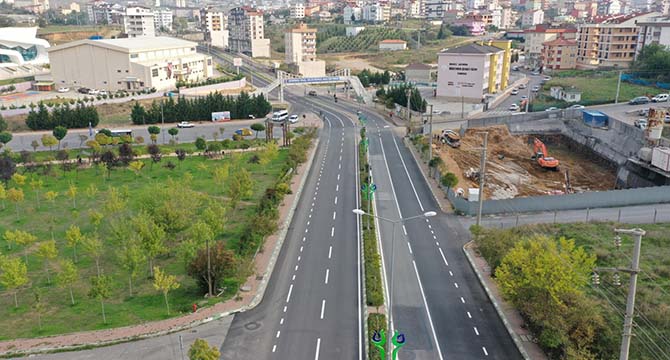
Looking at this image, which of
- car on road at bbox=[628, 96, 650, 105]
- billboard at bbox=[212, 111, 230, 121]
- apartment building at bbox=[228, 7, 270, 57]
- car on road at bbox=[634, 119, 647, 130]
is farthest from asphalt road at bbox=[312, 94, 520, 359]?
apartment building at bbox=[228, 7, 270, 57]

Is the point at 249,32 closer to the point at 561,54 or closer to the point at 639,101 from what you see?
the point at 561,54

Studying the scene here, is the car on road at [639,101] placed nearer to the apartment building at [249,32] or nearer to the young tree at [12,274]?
the young tree at [12,274]

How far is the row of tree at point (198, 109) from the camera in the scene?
75.4 m

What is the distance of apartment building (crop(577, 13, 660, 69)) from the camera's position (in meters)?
112

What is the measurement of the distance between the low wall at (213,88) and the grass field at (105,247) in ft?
132

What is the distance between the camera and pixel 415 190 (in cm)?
4728

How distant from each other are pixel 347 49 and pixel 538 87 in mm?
87552

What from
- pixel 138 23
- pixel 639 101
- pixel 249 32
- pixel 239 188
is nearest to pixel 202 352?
pixel 239 188

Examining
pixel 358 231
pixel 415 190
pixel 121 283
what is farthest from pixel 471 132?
pixel 121 283

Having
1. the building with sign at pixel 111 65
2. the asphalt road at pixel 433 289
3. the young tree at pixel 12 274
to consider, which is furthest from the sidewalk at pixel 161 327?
the building with sign at pixel 111 65

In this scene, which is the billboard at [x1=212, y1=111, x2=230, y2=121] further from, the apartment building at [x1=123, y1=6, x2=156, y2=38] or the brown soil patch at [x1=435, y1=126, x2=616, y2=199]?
the apartment building at [x1=123, y1=6, x2=156, y2=38]

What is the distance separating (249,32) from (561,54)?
85.8 m

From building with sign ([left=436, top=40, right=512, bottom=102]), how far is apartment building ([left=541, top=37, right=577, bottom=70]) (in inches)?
1386

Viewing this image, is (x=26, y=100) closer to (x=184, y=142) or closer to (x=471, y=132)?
(x=184, y=142)
